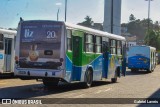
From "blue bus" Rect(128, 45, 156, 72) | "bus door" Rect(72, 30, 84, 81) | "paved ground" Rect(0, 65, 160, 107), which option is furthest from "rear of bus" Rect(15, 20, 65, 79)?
"blue bus" Rect(128, 45, 156, 72)

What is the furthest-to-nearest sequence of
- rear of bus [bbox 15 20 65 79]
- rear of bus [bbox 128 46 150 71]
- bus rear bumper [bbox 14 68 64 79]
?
rear of bus [bbox 128 46 150 71], rear of bus [bbox 15 20 65 79], bus rear bumper [bbox 14 68 64 79]

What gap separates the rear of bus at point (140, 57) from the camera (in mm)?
42531

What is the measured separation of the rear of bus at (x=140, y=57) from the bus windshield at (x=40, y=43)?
2635 cm

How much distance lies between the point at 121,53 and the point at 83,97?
11401 millimetres

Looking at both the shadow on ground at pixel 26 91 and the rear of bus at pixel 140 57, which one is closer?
the shadow on ground at pixel 26 91

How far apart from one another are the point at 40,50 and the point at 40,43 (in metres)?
0.29

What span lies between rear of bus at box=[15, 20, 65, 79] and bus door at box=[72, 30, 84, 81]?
4.24 feet

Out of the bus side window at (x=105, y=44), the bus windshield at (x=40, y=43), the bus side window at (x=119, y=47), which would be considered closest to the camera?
the bus windshield at (x=40, y=43)

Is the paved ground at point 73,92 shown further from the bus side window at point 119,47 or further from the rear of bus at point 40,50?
the bus side window at point 119,47

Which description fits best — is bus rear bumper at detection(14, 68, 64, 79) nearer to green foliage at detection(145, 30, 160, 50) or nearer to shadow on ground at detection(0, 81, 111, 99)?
shadow on ground at detection(0, 81, 111, 99)

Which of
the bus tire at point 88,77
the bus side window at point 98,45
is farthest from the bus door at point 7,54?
the bus tire at point 88,77

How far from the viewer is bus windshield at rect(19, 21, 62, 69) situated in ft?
55.5

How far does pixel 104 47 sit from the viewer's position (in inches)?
882

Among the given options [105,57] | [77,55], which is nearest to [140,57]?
[105,57]
